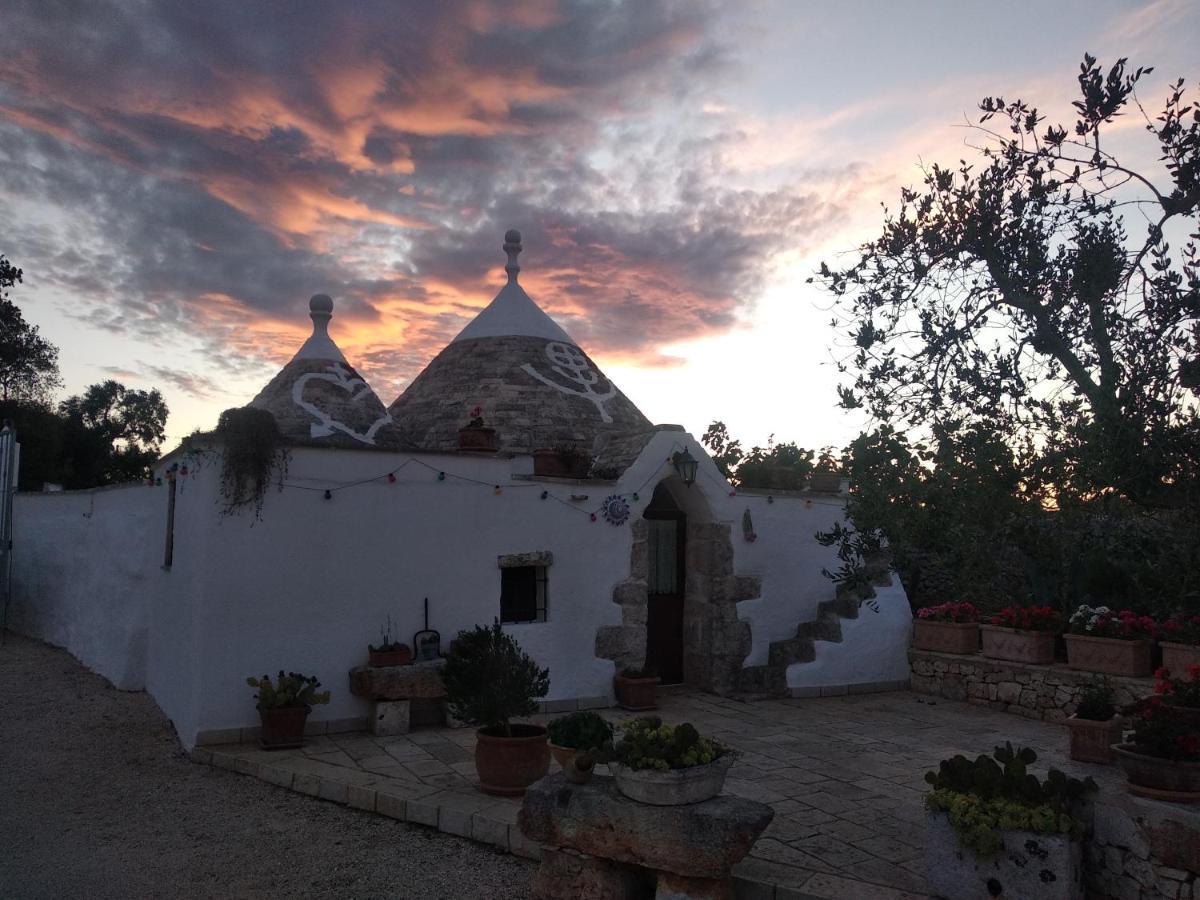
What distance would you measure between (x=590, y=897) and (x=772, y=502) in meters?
6.84

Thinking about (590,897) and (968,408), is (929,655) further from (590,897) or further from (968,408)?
(590,897)

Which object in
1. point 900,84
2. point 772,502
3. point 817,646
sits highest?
point 900,84

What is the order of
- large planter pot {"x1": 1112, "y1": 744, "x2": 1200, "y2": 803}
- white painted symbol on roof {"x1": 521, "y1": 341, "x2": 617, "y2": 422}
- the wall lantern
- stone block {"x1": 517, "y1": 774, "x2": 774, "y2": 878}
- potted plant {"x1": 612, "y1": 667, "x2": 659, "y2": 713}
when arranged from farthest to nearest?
1. white painted symbol on roof {"x1": 521, "y1": 341, "x2": 617, "y2": 422}
2. the wall lantern
3. potted plant {"x1": 612, "y1": 667, "x2": 659, "y2": 713}
4. large planter pot {"x1": 1112, "y1": 744, "x2": 1200, "y2": 803}
5. stone block {"x1": 517, "y1": 774, "x2": 774, "y2": 878}

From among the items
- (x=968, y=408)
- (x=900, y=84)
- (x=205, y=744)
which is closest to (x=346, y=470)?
(x=205, y=744)

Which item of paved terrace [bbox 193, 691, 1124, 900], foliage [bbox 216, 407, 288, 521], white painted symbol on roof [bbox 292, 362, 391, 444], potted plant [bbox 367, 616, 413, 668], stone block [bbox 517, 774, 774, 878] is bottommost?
paved terrace [bbox 193, 691, 1124, 900]

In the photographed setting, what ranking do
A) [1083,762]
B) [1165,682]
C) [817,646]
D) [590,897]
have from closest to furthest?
[590,897] → [1165,682] → [1083,762] → [817,646]

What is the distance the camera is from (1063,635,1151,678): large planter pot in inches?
332

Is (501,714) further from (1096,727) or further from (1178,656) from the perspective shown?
(1178,656)

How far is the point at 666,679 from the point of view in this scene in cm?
1052

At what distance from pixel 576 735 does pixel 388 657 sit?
2725 mm

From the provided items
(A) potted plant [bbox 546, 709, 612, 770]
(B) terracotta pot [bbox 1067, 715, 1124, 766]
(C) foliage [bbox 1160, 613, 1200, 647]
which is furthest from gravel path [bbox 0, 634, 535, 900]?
(C) foliage [bbox 1160, 613, 1200, 647]

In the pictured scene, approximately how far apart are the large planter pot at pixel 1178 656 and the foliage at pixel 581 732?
232 inches

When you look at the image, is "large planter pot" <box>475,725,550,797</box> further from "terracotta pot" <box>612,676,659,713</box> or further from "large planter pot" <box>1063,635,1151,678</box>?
"large planter pot" <box>1063,635,1151,678</box>

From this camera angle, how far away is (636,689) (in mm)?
9086
